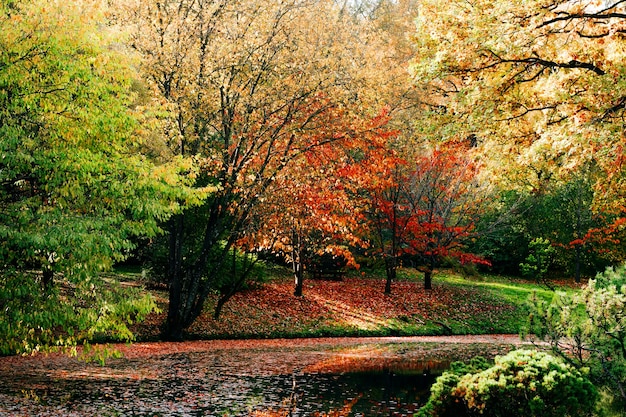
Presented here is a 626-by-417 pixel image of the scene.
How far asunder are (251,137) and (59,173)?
1060 centimetres

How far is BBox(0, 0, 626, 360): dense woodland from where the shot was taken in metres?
10.2

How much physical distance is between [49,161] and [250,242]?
456 inches

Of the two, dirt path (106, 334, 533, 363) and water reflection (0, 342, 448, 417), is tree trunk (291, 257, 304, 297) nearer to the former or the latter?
dirt path (106, 334, 533, 363)

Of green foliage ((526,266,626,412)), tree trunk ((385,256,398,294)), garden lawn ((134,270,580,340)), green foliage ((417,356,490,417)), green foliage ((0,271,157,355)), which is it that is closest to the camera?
green foliage ((417,356,490,417))

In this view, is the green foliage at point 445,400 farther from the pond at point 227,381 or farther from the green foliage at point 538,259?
the green foliage at point 538,259

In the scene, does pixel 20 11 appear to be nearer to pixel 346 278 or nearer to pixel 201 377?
pixel 201 377

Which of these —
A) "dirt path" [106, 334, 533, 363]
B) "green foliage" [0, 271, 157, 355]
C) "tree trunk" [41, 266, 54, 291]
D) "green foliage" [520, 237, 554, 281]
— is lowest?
"dirt path" [106, 334, 533, 363]

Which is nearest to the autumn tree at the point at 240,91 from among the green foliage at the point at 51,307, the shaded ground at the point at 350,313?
the shaded ground at the point at 350,313

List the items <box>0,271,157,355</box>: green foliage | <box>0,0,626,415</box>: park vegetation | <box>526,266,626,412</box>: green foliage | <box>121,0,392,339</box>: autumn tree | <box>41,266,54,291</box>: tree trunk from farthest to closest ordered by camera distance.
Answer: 1. <box>121,0,392,339</box>: autumn tree
2. <box>41,266,54,291</box>: tree trunk
3. <box>0,0,626,415</box>: park vegetation
4. <box>0,271,157,355</box>: green foliage
5. <box>526,266,626,412</box>: green foliage

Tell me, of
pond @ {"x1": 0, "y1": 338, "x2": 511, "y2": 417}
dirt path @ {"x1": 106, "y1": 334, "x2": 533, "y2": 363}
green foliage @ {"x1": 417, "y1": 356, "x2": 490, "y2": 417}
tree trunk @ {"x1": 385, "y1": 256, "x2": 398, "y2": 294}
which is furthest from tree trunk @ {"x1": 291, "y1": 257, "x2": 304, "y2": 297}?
green foliage @ {"x1": 417, "y1": 356, "x2": 490, "y2": 417}

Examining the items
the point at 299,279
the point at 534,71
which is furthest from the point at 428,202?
the point at 534,71

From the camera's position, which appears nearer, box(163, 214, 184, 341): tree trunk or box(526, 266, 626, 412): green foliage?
box(526, 266, 626, 412): green foliage

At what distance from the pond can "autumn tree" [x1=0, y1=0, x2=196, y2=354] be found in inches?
51.6

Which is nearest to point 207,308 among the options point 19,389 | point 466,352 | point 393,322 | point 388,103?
point 393,322
